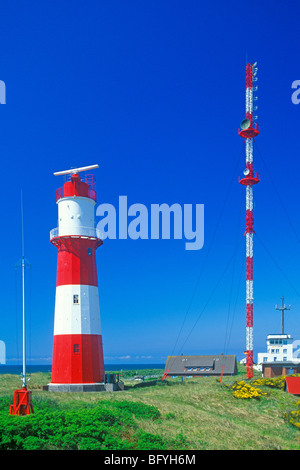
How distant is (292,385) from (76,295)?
22.9 m

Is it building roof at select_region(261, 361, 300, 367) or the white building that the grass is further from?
the white building

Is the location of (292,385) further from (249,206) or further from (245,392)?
(249,206)

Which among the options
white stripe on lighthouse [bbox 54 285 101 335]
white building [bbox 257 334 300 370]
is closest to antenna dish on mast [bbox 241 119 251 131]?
white stripe on lighthouse [bbox 54 285 101 335]

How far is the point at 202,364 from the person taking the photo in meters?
70.9

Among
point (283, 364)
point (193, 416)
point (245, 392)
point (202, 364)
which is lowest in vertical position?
point (202, 364)

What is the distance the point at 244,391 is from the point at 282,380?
32.2ft

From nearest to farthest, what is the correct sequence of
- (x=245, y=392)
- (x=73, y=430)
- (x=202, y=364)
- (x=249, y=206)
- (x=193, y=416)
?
(x=73, y=430)
(x=193, y=416)
(x=245, y=392)
(x=249, y=206)
(x=202, y=364)

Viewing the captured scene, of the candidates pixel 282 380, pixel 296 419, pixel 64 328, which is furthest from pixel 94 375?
pixel 282 380

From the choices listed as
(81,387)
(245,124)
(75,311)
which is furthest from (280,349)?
(75,311)

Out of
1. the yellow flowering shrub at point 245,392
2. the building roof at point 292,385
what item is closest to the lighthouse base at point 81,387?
the yellow flowering shrub at point 245,392

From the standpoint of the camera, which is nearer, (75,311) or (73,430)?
(73,430)

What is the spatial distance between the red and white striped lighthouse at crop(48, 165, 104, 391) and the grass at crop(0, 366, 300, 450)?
2.39 meters

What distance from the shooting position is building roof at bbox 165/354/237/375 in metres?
69.4
